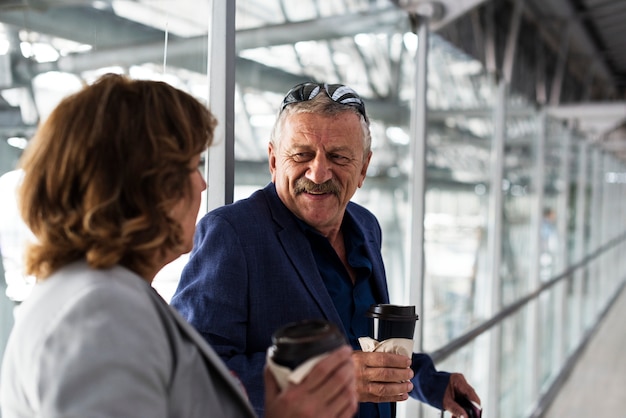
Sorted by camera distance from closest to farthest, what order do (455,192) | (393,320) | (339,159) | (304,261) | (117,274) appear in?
1. (117,274)
2. (393,320)
3. (304,261)
4. (339,159)
5. (455,192)

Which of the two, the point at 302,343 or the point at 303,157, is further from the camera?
the point at 303,157

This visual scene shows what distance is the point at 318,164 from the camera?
1.41 m

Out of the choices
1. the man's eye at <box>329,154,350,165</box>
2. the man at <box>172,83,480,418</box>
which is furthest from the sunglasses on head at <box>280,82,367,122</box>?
the man's eye at <box>329,154,350,165</box>

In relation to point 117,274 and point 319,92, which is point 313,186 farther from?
point 117,274

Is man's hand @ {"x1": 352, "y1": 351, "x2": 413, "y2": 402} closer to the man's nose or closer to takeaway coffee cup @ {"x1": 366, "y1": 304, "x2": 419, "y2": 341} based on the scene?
takeaway coffee cup @ {"x1": 366, "y1": 304, "x2": 419, "y2": 341}

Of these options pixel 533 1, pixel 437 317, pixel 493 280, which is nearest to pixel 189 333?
pixel 437 317

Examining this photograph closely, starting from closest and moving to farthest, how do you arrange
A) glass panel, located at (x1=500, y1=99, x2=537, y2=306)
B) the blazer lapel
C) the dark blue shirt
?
1. the blazer lapel
2. the dark blue shirt
3. glass panel, located at (x1=500, y1=99, x2=537, y2=306)

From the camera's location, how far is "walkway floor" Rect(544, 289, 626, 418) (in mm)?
5723

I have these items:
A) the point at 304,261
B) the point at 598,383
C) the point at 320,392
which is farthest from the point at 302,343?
the point at 598,383

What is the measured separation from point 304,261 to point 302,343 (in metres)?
0.54

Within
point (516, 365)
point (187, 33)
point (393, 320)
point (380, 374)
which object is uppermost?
point (187, 33)

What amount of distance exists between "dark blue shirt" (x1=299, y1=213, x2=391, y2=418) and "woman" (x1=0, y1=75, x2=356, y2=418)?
52cm

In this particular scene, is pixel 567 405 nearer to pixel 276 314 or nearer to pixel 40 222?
pixel 276 314

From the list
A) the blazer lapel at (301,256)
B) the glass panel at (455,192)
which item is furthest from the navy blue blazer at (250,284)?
the glass panel at (455,192)
